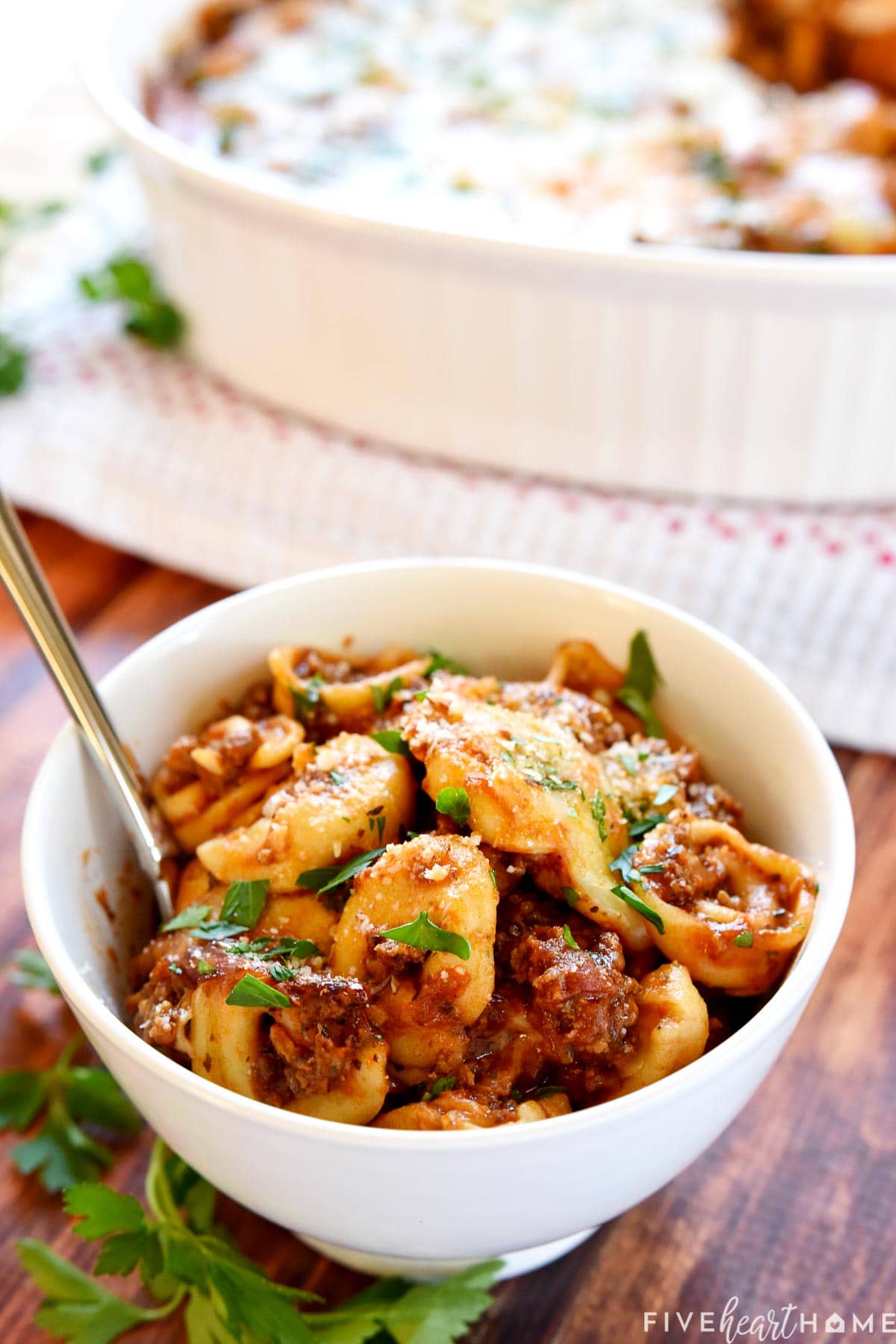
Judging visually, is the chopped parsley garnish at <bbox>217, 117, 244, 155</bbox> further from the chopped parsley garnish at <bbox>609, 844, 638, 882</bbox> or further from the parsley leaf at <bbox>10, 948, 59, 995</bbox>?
the chopped parsley garnish at <bbox>609, 844, 638, 882</bbox>

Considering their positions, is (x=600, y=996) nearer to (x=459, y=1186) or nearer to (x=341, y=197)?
(x=459, y=1186)

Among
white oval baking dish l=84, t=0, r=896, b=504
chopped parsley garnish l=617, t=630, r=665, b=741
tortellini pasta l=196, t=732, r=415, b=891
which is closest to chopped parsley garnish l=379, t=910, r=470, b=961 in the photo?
tortellini pasta l=196, t=732, r=415, b=891

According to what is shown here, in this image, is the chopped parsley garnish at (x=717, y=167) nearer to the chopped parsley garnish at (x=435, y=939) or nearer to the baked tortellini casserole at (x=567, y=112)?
the baked tortellini casserole at (x=567, y=112)

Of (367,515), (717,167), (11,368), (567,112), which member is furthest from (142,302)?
(717,167)

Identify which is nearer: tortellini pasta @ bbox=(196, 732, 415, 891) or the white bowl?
the white bowl

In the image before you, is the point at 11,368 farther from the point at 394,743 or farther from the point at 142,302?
the point at 394,743

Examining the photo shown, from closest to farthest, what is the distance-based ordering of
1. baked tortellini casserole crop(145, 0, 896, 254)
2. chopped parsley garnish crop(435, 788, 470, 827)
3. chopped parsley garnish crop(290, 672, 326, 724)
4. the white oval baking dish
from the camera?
chopped parsley garnish crop(435, 788, 470, 827) → chopped parsley garnish crop(290, 672, 326, 724) → the white oval baking dish → baked tortellini casserole crop(145, 0, 896, 254)

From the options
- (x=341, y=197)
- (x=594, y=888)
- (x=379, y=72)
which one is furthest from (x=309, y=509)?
(x=594, y=888)
